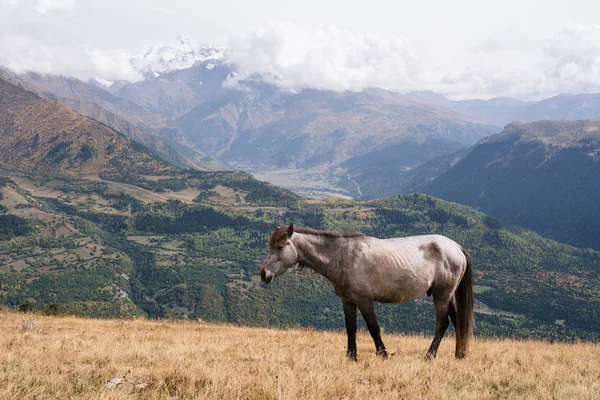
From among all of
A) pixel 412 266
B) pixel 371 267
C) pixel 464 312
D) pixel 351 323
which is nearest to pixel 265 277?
pixel 351 323

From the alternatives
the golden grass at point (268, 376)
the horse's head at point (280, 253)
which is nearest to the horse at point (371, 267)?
the horse's head at point (280, 253)

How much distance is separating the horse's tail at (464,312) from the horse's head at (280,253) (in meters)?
6.16

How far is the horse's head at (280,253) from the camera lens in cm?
1196

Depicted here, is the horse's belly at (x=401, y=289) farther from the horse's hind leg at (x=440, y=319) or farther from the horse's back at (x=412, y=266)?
the horse's hind leg at (x=440, y=319)

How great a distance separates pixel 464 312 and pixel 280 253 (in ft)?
22.5

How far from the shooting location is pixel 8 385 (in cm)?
736

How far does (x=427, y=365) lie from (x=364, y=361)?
69.3 inches

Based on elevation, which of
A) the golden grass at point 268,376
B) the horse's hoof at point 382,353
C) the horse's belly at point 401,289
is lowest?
the horse's hoof at point 382,353

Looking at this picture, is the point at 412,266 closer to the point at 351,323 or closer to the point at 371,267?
the point at 371,267

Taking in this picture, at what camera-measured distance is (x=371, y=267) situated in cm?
1245

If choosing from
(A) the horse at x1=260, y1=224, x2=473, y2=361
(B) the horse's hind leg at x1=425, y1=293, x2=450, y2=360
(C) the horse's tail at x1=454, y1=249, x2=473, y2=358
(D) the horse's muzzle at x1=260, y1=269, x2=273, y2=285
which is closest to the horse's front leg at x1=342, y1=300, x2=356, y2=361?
(A) the horse at x1=260, y1=224, x2=473, y2=361

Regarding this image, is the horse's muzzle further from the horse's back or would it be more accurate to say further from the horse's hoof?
the horse's hoof

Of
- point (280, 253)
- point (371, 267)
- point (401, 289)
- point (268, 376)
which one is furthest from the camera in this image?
point (401, 289)

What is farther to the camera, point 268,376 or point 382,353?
point 382,353
